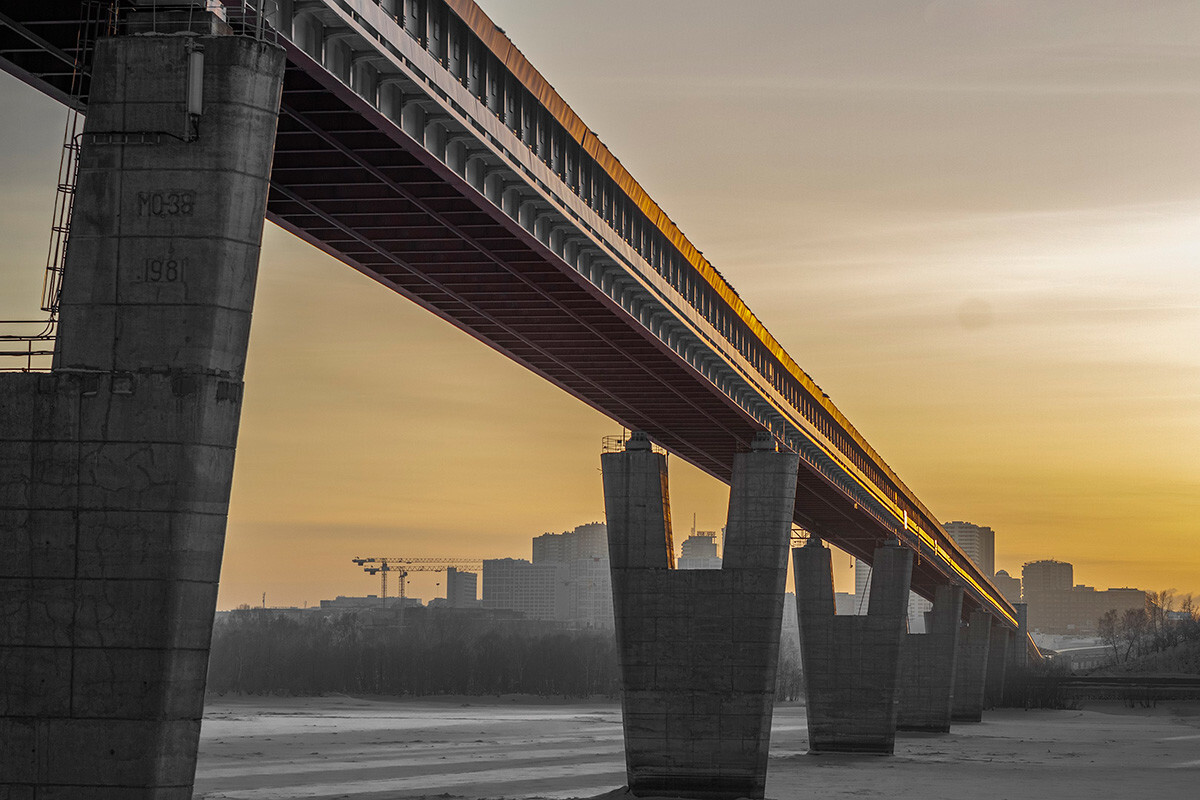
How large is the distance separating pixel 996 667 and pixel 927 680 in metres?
76.6

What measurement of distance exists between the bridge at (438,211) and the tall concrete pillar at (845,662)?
897 inches

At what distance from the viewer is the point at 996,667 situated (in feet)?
593

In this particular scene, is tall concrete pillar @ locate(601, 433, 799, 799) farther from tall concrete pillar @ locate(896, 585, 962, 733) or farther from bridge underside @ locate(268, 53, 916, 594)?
tall concrete pillar @ locate(896, 585, 962, 733)

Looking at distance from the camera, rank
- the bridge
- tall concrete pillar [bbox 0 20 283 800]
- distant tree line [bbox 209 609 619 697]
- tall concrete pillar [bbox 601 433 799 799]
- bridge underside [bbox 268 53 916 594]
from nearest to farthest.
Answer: tall concrete pillar [bbox 0 20 283 800], the bridge, bridge underside [bbox 268 53 916 594], tall concrete pillar [bbox 601 433 799 799], distant tree line [bbox 209 609 619 697]

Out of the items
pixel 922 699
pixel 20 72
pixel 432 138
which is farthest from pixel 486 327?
pixel 922 699

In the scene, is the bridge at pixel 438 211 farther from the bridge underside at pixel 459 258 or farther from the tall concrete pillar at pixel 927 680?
the tall concrete pillar at pixel 927 680

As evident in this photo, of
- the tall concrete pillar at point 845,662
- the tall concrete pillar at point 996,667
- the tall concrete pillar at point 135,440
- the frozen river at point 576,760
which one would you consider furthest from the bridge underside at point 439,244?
the tall concrete pillar at point 996,667

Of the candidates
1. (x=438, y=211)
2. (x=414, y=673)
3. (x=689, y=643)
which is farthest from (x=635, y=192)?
(x=414, y=673)

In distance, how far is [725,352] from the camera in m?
50.1

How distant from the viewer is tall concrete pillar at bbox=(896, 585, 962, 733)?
354 feet

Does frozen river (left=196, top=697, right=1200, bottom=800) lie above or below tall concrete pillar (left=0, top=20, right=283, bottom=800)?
below

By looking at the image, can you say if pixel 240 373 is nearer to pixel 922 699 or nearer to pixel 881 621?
pixel 881 621

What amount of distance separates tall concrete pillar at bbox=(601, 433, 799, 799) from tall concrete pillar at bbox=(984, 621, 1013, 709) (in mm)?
122884

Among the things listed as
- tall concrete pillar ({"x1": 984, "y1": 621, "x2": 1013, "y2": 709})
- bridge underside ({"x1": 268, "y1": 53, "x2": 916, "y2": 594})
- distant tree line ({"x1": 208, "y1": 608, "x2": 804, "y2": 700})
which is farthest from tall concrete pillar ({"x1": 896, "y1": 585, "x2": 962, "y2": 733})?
distant tree line ({"x1": 208, "y1": 608, "x2": 804, "y2": 700})
